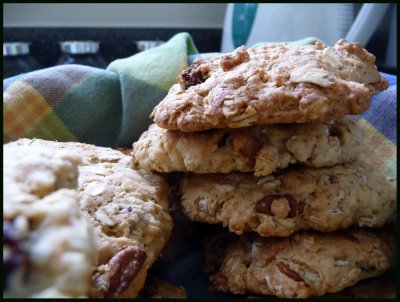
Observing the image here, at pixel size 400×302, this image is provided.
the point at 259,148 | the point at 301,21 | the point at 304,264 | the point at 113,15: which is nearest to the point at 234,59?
the point at 259,148

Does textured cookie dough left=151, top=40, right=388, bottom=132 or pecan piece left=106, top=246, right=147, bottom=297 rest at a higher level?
textured cookie dough left=151, top=40, right=388, bottom=132

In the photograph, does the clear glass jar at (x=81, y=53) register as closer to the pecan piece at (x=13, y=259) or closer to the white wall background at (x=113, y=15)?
the white wall background at (x=113, y=15)

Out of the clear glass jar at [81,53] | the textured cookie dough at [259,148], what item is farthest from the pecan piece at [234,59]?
the clear glass jar at [81,53]

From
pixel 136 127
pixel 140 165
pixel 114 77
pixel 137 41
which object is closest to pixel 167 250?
pixel 140 165

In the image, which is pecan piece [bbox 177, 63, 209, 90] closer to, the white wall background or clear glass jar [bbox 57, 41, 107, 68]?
clear glass jar [bbox 57, 41, 107, 68]

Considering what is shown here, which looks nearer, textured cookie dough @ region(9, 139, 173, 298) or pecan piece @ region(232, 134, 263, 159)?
textured cookie dough @ region(9, 139, 173, 298)

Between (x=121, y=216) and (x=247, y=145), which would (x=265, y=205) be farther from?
(x=121, y=216)

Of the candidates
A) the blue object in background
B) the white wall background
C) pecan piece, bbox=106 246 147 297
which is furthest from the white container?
pecan piece, bbox=106 246 147 297
